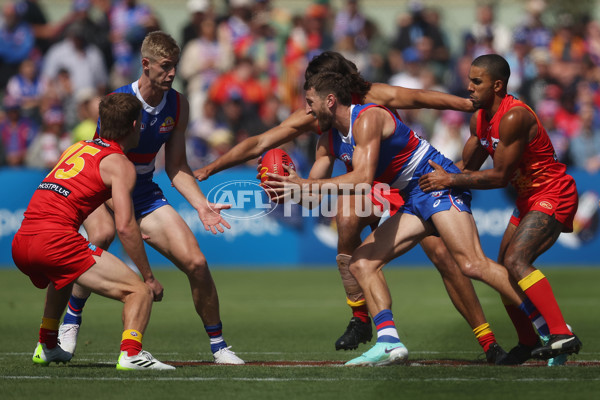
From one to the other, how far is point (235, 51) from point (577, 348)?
1473 centimetres

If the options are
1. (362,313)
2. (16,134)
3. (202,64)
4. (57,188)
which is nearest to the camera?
(57,188)

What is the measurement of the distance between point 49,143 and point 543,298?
12.9 metres

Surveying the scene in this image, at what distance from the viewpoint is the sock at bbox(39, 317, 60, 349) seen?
809 centimetres

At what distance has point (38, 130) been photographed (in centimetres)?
1955

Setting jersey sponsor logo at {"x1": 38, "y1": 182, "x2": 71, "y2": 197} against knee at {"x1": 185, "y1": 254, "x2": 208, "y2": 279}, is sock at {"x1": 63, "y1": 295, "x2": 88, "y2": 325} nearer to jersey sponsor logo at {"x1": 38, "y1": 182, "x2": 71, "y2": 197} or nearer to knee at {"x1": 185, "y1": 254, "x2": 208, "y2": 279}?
knee at {"x1": 185, "y1": 254, "x2": 208, "y2": 279}

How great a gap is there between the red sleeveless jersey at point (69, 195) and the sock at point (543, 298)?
3.40 metres

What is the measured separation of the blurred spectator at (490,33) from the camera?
2136cm

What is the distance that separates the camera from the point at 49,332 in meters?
8.09

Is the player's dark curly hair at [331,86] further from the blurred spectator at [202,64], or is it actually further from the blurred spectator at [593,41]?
the blurred spectator at [593,41]

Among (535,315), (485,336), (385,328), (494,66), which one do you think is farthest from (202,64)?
(535,315)

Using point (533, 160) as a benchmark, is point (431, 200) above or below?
below

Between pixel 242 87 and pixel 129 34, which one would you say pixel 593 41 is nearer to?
pixel 242 87

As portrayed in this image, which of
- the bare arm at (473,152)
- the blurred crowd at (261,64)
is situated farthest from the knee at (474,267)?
the blurred crowd at (261,64)

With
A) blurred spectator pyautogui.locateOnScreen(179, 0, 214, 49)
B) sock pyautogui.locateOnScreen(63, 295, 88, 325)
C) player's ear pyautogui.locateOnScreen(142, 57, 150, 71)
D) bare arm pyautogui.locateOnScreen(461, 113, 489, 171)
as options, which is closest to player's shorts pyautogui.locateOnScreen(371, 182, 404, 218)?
bare arm pyautogui.locateOnScreen(461, 113, 489, 171)
